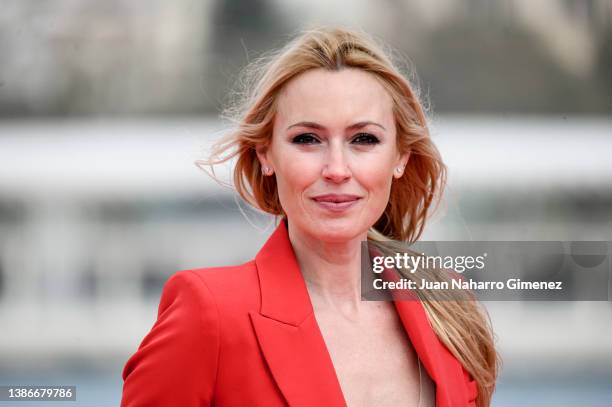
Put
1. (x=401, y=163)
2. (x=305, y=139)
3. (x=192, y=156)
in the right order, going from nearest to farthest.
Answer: (x=305, y=139)
(x=401, y=163)
(x=192, y=156)

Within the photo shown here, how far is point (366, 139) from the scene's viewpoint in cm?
123

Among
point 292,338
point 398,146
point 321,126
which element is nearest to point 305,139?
point 321,126

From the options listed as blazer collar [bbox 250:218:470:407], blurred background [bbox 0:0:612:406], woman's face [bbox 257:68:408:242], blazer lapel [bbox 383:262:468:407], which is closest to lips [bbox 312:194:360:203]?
woman's face [bbox 257:68:408:242]

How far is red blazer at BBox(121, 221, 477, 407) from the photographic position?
3.63 ft

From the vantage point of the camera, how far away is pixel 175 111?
5.62 m

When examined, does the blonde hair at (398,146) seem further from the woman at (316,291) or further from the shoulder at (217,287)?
the shoulder at (217,287)

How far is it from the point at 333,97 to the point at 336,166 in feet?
0.33

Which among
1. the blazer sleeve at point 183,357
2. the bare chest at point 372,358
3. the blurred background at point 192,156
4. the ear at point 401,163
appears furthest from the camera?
the blurred background at point 192,156

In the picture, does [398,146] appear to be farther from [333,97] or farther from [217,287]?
[217,287]

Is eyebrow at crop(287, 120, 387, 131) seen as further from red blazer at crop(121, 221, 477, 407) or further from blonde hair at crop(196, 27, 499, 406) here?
red blazer at crop(121, 221, 477, 407)

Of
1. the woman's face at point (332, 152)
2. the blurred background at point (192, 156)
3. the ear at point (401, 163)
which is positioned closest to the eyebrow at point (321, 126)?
the woman's face at point (332, 152)

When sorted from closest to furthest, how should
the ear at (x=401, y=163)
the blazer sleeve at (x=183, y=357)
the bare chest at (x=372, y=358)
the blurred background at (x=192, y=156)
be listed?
the blazer sleeve at (x=183, y=357)
the bare chest at (x=372, y=358)
the ear at (x=401, y=163)
the blurred background at (x=192, y=156)

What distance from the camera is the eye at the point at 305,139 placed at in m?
1.21

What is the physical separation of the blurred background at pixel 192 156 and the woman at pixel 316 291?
8.95ft
